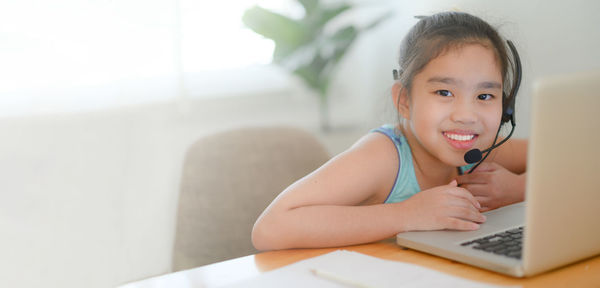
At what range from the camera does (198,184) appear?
1246 millimetres

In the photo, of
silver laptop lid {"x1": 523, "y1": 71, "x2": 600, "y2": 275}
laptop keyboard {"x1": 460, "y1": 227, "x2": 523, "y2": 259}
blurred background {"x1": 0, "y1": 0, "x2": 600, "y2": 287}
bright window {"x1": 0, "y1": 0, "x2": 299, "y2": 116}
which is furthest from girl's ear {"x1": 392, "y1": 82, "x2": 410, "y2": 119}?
bright window {"x1": 0, "y1": 0, "x2": 299, "y2": 116}

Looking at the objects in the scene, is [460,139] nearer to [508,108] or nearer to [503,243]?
[508,108]

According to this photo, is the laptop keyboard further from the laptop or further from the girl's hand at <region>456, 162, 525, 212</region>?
the girl's hand at <region>456, 162, 525, 212</region>

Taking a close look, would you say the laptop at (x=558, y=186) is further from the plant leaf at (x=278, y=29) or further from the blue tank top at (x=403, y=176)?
the plant leaf at (x=278, y=29)

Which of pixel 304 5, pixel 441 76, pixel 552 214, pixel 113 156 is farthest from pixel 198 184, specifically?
pixel 304 5

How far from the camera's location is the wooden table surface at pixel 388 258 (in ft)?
2.40

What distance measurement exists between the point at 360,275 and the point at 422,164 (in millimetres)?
469

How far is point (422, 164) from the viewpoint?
45.9 inches

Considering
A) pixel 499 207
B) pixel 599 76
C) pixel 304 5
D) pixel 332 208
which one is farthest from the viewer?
pixel 304 5

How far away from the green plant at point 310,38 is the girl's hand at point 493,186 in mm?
1364

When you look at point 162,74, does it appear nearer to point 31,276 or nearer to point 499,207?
point 31,276

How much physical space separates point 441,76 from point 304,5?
1485 mm

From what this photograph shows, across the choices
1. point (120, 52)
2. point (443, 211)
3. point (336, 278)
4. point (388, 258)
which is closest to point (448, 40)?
point (443, 211)

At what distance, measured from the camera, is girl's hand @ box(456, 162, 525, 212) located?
1113 millimetres
